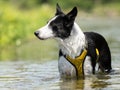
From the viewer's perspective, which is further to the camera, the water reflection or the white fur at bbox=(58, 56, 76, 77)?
the white fur at bbox=(58, 56, 76, 77)

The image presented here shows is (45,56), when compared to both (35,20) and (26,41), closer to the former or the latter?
(26,41)

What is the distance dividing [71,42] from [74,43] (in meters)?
0.08

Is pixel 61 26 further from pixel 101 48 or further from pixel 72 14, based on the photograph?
pixel 101 48

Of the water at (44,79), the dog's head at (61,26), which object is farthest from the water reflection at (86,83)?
the dog's head at (61,26)

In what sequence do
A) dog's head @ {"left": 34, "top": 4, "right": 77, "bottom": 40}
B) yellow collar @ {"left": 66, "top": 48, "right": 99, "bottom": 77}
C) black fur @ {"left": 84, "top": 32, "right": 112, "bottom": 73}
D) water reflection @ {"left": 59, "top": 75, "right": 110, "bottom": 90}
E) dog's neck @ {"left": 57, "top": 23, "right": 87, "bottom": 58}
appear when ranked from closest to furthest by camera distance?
water reflection @ {"left": 59, "top": 75, "right": 110, "bottom": 90}, dog's head @ {"left": 34, "top": 4, "right": 77, "bottom": 40}, dog's neck @ {"left": 57, "top": 23, "right": 87, "bottom": 58}, yellow collar @ {"left": 66, "top": 48, "right": 99, "bottom": 77}, black fur @ {"left": 84, "top": 32, "right": 112, "bottom": 73}

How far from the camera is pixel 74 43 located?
12.3m

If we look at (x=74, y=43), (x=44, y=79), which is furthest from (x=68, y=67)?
(x=44, y=79)

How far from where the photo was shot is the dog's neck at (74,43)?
480 inches

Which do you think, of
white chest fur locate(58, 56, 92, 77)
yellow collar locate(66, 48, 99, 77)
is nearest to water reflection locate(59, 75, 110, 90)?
white chest fur locate(58, 56, 92, 77)

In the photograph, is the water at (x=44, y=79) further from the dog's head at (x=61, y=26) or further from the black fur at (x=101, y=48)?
the dog's head at (x=61, y=26)

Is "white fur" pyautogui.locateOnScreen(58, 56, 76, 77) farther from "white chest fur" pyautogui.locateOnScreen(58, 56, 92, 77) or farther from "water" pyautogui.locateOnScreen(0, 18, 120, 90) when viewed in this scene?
"water" pyautogui.locateOnScreen(0, 18, 120, 90)

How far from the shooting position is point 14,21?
26375 millimetres

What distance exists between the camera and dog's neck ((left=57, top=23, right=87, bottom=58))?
40.0ft

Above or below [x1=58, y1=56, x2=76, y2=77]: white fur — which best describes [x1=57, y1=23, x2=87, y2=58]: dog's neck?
above
